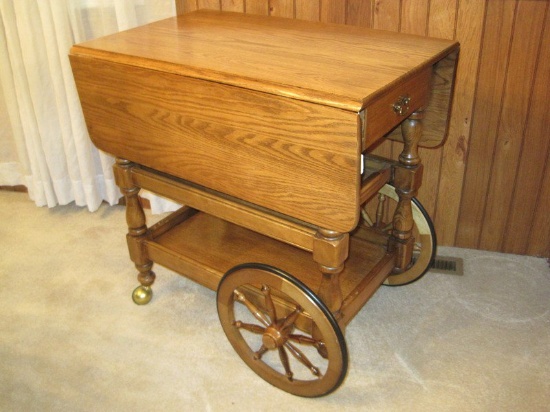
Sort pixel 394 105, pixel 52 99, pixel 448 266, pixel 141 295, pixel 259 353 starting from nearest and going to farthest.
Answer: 1. pixel 394 105
2. pixel 259 353
3. pixel 141 295
4. pixel 448 266
5. pixel 52 99

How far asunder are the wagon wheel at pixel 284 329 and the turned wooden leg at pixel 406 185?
0.41 metres

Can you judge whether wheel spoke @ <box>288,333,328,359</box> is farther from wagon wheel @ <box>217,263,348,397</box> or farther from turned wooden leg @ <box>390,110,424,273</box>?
turned wooden leg @ <box>390,110,424,273</box>

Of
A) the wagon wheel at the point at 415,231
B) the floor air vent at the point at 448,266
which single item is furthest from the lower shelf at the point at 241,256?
the floor air vent at the point at 448,266

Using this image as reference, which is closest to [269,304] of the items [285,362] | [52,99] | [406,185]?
[285,362]

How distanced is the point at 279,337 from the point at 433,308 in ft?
2.05

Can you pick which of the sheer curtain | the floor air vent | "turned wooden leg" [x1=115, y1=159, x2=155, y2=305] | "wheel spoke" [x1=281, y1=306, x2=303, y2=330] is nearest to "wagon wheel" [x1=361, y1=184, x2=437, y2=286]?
the floor air vent

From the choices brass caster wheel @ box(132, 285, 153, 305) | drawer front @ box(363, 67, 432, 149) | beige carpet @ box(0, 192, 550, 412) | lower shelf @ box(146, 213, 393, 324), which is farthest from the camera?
brass caster wheel @ box(132, 285, 153, 305)

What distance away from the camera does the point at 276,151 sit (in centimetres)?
136

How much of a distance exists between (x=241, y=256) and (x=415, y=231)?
0.68 m

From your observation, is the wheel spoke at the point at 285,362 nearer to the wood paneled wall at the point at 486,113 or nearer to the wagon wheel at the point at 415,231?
the wagon wheel at the point at 415,231

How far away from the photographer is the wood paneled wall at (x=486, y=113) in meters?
1.77

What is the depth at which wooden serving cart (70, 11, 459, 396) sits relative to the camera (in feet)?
4.29

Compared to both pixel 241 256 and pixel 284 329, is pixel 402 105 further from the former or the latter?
pixel 241 256

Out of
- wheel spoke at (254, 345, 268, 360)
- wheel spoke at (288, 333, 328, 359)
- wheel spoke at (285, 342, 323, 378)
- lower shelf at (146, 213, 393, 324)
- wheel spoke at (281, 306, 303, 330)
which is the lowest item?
wheel spoke at (254, 345, 268, 360)
